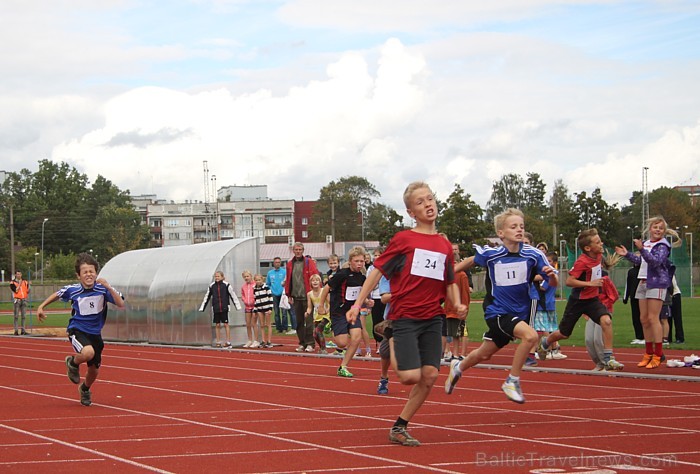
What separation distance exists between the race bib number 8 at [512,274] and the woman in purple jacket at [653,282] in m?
4.47

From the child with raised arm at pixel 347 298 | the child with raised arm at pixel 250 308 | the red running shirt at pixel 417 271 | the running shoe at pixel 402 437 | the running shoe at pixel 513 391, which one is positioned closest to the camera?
the running shoe at pixel 402 437

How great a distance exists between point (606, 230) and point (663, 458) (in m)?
73.6

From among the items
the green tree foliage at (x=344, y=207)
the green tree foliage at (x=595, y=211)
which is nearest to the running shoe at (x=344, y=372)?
the green tree foliage at (x=595, y=211)

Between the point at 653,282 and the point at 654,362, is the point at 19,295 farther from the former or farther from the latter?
the point at 653,282

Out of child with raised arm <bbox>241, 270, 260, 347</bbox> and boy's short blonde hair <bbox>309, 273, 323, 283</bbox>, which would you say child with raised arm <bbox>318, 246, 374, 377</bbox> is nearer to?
boy's short blonde hair <bbox>309, 273, 323, 283</bbox>

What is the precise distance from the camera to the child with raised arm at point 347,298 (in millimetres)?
14906

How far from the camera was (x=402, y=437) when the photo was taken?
8.34 m

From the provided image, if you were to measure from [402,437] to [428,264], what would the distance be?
1457mm

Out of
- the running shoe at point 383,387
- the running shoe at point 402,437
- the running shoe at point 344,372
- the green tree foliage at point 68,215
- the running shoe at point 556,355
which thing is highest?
the green tree foliage at point 68,215

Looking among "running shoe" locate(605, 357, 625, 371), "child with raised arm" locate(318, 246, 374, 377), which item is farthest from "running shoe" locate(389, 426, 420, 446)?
"running shoe" locate(605, 357, 625, 371)

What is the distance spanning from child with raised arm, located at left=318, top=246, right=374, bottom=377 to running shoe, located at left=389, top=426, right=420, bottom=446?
6.33 metres

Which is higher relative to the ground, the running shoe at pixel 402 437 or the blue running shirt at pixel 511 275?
the blue running shirt at pixel 511 275

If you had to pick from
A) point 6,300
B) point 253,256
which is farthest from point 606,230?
point 253,256

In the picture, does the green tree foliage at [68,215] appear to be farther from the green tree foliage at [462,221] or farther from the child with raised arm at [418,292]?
the child with raised arm at [418,292]
